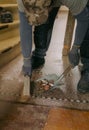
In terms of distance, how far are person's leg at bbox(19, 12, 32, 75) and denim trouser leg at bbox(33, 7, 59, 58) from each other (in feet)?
0.97

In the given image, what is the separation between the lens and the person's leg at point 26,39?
1.03 metres

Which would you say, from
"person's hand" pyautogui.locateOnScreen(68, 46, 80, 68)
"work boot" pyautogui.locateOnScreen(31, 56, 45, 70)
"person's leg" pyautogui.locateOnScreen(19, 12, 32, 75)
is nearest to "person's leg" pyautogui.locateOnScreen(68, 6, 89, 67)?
"person's hand" pyautogui.locateOnScreen(68, 46, 80, 68)

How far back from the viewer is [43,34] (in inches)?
55.4

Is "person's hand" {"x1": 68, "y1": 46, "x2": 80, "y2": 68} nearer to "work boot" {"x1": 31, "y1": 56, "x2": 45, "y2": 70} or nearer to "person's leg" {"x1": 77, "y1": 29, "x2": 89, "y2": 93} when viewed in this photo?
"person's leg" {"x1": 77, "y1": 29, "x2": 89, "y2": 93}

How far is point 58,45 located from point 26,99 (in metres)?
1.08

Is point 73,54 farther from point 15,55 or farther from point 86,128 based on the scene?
point 15,55

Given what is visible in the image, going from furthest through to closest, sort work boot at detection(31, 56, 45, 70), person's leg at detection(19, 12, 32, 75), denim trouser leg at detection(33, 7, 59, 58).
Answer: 1. work boot at detection(31, 56, 45, 70)
2. denim trouser leg at detection(33, 7, 59, 58)
3. person's leg at detection(19, 12, 32, 75)

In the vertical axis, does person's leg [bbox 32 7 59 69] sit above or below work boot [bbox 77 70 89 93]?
above

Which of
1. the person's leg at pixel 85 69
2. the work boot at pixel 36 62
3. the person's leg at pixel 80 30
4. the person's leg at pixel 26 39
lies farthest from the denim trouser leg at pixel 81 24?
the work boot at pixel 36 62

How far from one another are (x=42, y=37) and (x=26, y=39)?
36 centimetres

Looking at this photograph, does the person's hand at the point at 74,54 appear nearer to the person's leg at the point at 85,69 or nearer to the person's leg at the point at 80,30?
Result: the person's leg at the point at 80,30

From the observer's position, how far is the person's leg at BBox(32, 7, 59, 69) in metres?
1.35

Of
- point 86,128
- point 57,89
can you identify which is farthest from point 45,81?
point 86,128

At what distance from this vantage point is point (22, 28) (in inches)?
41.4
